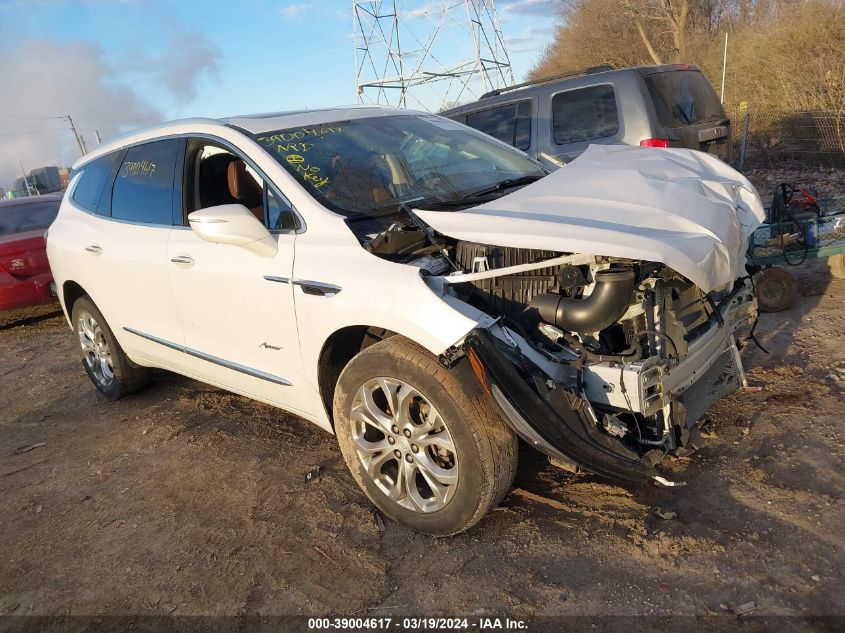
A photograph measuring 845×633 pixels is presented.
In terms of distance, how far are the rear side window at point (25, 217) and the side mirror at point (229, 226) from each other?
6349mm

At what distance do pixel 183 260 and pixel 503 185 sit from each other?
1908mm

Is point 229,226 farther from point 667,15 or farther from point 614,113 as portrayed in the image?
point 667,15

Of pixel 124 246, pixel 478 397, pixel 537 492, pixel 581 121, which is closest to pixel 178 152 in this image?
pixel 124 246

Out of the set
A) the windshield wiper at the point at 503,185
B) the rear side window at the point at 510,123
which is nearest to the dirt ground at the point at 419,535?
the windshield wiper at the point at 503,185

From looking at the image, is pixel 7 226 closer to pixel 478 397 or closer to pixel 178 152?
pixel 178 152

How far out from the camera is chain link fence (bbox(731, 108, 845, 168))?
A: 1111 cm

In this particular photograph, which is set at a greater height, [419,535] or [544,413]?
[544,413]

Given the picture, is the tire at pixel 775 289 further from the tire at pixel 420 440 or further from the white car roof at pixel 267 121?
the tire at pixel 420 440

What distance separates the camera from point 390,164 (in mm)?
3758

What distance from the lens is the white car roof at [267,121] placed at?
3.87m

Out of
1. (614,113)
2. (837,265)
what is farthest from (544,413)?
(614,113)

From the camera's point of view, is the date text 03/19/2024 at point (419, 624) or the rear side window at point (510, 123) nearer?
the date text 03/19/2024 at point (419, 624)

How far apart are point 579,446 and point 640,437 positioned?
0.39 metres

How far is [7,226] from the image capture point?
855cm
